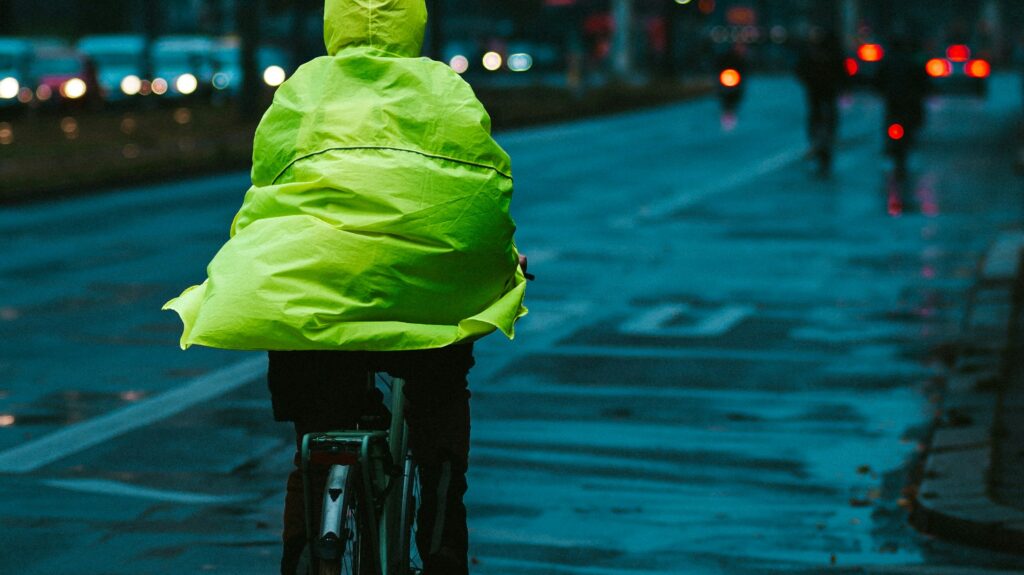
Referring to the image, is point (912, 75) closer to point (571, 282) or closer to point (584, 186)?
point (584, 186)

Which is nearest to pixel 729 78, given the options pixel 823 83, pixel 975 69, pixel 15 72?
pixel 975 69

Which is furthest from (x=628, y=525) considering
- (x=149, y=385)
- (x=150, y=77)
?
(x=150, y=77)

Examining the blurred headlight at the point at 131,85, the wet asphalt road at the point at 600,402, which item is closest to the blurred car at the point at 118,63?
the blurred headlight at the point at 131,85

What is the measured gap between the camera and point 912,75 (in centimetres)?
2442

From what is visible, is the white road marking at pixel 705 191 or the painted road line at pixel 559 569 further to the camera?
the white road marking at pixel 705 191

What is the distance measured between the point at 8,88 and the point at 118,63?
10947 mm

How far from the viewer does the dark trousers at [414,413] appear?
4.46 m

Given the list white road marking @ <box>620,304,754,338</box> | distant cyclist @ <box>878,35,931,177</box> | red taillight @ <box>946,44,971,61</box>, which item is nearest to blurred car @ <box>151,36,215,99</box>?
red taillight @ <box>946,44,971,61</box>

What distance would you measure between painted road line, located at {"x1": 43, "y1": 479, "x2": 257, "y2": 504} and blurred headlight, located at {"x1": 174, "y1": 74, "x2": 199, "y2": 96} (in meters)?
43.5

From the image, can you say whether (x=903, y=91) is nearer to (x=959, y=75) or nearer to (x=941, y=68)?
(x=959, y=75)

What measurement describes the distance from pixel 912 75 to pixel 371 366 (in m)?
20.8

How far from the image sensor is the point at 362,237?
4250 millimetres

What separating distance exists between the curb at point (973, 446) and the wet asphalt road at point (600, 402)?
91 millimetres

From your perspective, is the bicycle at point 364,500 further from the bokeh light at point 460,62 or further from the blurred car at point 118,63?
the bokeh light at point 460,62
